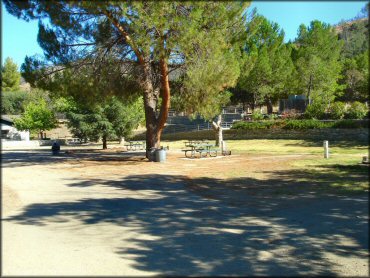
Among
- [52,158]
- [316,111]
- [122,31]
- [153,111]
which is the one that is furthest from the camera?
[316,111]

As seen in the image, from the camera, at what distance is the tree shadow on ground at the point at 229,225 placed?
6.04 m

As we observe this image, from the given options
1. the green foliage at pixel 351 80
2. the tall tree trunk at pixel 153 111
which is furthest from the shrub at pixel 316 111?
the tall tree trunk at pixel 153 111

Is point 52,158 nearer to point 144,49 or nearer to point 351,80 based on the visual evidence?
point 144,49

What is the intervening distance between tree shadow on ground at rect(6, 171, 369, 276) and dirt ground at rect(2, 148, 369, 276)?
0.02m

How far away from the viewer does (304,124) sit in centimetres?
3900

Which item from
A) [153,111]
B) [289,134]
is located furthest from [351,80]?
[153,111]

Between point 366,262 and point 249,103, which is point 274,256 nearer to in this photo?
point 366,262

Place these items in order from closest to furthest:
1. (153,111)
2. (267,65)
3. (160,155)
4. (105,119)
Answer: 1. (160,155)
2. (153,111)
3. (105,119)
4. (267,65)

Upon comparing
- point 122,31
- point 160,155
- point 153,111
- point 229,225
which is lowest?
point 229,225

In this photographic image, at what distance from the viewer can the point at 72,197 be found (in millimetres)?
11164

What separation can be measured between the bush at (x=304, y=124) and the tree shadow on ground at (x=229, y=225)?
84.1 ft

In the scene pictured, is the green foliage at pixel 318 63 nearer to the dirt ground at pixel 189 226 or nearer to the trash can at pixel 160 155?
the trash can at pixel 160 155

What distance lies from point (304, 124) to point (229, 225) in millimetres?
32350

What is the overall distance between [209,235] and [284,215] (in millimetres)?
2294
